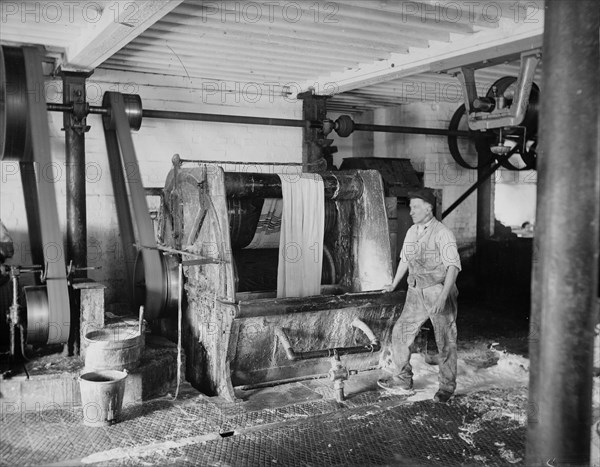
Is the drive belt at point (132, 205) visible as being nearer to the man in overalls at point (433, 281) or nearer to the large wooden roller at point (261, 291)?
the large wooden roller at point (261, 291)

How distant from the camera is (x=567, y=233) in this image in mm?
2152

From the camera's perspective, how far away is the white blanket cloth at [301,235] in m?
5.48

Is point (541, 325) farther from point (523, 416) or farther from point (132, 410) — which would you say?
point (132, 410)

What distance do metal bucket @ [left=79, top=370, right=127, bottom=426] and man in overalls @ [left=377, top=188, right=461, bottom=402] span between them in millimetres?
2334

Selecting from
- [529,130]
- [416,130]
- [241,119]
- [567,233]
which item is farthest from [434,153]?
[567,233]

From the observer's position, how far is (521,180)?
11.0 metres

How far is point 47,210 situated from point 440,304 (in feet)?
11.5

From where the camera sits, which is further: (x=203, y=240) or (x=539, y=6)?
(x=203, y=240)

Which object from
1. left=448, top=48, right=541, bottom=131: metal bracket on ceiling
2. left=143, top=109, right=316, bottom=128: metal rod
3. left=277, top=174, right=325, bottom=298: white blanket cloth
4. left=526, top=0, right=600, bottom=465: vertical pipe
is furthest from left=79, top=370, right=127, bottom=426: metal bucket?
left=448, top=48, right=541, bottom=131: metal bracket on ceiling

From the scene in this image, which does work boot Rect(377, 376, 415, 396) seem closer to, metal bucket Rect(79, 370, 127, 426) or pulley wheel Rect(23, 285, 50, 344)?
metal bucket Rect(79, 370, 127, 426)

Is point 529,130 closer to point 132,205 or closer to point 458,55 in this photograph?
point 458,55

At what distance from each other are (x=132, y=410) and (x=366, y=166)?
504 centimetres

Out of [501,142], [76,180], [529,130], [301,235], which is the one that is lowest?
[301,235]

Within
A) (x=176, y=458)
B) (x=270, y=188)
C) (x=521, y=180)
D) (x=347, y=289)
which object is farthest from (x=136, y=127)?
(x=521, y=180)
